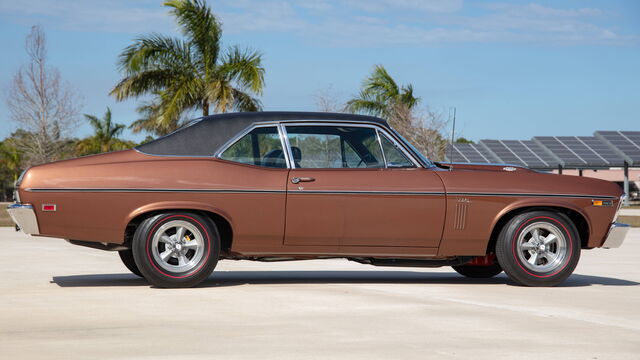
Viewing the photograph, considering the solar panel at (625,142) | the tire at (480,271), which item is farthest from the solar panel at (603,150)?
the tire at (480,271)

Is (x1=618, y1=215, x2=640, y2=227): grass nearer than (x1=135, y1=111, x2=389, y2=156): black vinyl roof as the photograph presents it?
No

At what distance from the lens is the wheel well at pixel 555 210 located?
8.53 meters

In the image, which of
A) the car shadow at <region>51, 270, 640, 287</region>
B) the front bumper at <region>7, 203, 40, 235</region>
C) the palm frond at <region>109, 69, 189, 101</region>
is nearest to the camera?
the front bumper at <region>7, 203, 40, 235</region>

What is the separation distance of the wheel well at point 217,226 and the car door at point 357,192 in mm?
568

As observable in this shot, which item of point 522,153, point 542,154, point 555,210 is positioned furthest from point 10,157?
point 555,210

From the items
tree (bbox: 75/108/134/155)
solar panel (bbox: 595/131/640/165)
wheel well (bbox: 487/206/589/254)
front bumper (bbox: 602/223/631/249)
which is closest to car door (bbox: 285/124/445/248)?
wheel well (bbox: 487/206/589/254)

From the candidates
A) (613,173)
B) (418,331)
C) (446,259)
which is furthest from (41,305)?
(613,173)

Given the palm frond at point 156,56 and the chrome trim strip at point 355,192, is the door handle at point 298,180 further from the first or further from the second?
the palm frond at point 156,56

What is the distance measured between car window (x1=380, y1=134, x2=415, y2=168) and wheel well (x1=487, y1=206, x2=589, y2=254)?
1.04 m

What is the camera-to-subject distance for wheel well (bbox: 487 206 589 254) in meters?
8.53

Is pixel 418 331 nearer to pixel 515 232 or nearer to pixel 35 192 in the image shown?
pixel 515 232

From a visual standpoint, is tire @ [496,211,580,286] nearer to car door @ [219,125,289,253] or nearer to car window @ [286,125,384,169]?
car window @ [286,125,384,169]

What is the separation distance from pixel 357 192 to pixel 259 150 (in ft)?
3.21

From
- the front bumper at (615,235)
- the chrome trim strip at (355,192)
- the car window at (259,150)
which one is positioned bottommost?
the front bumper at (615,235)
